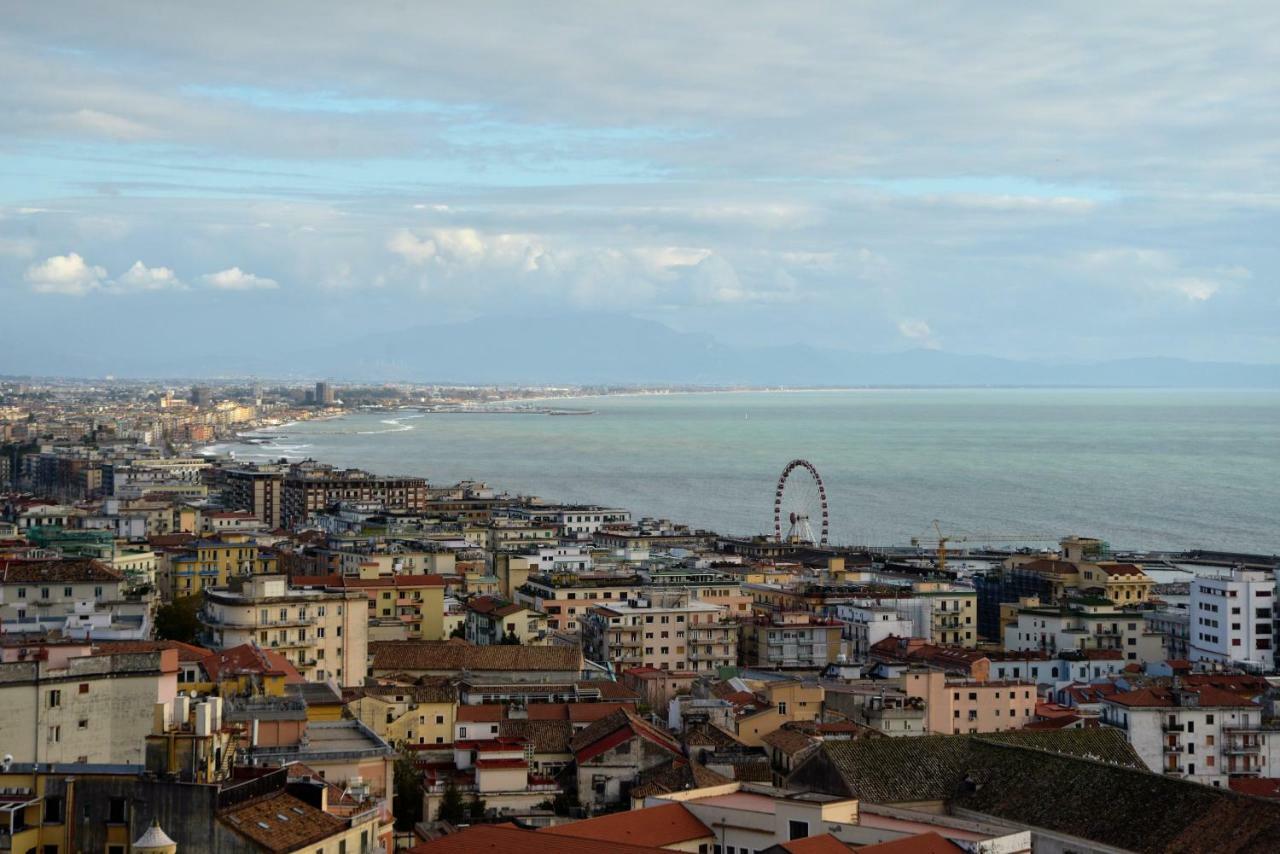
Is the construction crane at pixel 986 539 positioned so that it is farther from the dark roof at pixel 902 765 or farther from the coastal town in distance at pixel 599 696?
the dark roof at pixel 902 765

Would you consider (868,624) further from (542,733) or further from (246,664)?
(246,664)

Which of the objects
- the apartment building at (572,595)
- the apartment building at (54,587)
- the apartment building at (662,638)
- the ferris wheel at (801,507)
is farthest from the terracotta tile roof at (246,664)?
the ferris wheel at (801,507)

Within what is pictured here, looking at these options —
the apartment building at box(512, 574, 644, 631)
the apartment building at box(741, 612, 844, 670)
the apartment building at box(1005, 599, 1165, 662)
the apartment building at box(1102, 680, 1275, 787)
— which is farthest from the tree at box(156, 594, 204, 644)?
the apartment building at box(1005, 599, 1165, 662)

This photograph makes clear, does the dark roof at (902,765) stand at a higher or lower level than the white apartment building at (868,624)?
higher

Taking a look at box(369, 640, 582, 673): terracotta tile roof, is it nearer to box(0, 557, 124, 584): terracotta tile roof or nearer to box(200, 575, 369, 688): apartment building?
box(200, 575, 369, 688): apartment building

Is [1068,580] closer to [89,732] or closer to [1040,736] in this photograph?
[1040,736]

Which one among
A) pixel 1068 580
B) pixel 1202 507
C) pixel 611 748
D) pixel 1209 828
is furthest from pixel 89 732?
pixel 1202 507
